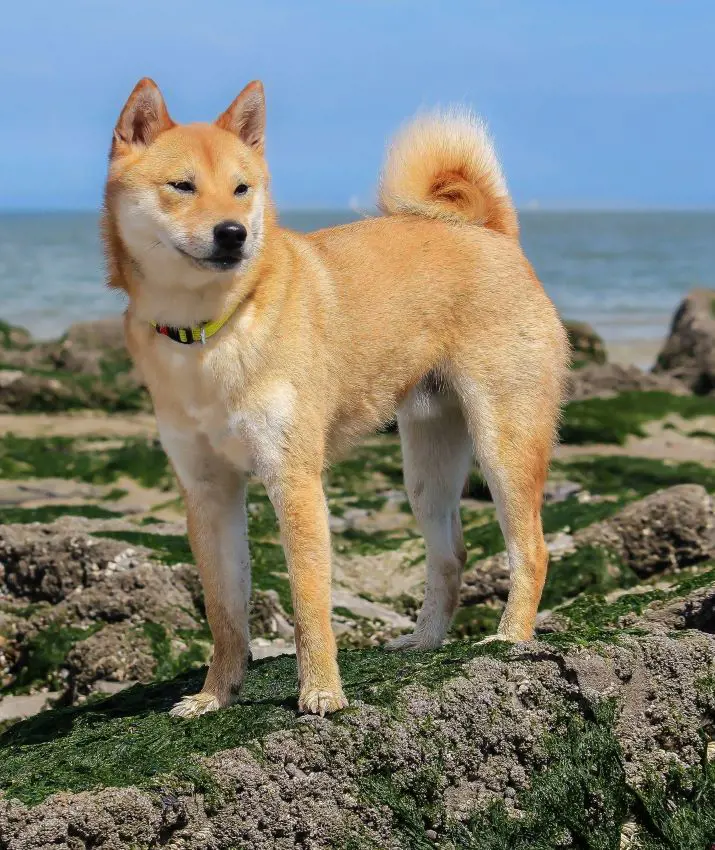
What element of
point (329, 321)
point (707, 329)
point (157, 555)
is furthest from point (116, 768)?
point (707, 329)

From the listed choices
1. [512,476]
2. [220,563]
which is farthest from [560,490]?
[220,563]

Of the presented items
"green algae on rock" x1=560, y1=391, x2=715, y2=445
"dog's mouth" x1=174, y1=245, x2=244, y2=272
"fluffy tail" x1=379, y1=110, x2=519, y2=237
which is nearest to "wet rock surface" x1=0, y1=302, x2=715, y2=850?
"dog's mouth" x1=174, y1=245, x2=244, y2=272

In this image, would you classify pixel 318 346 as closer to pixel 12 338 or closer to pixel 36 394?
pixel 36 394

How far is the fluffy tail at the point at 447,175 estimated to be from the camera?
622 cm

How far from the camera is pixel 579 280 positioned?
162ft

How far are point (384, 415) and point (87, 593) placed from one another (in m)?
2.53

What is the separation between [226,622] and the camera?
5.19 meters

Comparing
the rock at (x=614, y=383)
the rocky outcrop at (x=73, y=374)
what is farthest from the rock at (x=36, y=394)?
the rock at (x=614, y=383)

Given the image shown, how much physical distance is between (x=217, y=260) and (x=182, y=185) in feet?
1.11

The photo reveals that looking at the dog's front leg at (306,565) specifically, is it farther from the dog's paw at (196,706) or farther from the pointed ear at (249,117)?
the pointed ear at (249,117)

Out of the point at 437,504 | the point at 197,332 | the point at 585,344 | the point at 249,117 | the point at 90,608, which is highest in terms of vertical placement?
the point at 249,117

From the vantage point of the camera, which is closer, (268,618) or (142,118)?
(142,118)

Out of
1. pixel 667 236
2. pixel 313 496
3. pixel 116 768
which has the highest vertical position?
pixel 313 496

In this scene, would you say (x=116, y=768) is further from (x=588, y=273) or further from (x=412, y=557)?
(x=588, y=273)
